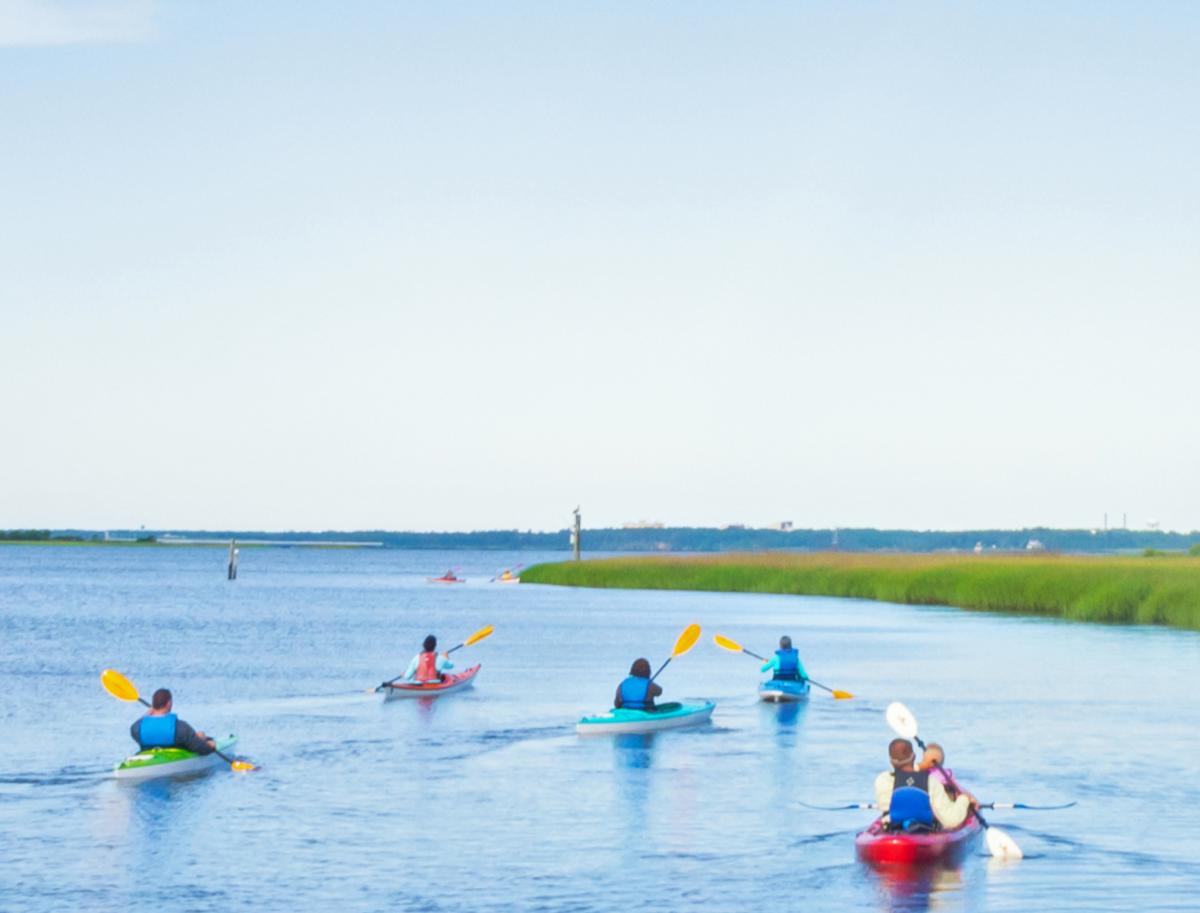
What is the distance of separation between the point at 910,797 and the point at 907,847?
55 cm

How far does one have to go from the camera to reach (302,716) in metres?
35.1

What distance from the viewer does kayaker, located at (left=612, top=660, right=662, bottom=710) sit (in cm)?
3136

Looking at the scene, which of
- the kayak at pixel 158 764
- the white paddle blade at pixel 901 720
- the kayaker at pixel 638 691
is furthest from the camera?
the kayaker at pixel 638 691

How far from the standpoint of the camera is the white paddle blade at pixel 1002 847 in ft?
64.8

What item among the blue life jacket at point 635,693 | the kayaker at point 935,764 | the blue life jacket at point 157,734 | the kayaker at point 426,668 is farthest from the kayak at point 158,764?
the kayaker at point 426,668

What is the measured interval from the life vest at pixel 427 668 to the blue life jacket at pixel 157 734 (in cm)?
1346

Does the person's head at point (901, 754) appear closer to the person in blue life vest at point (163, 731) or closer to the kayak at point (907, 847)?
the kayak at point (907, 847)

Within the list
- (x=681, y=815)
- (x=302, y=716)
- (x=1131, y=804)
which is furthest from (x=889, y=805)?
(x=302, y=716)

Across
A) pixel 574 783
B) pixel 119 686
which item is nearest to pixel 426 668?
pixel 119 686

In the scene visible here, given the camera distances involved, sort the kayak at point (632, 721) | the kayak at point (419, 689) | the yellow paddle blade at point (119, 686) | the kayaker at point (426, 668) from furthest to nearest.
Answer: the kayaker at point (426, 668) < the kayak at point (419, 689) < the kayak at point (632, 721) < the yellow paddle blade at point (119, 686)

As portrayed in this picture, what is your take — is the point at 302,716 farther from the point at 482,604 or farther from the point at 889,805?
the point at 482,604

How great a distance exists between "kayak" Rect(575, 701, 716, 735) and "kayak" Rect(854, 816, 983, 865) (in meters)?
11.8

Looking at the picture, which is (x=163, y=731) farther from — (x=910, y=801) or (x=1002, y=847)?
(x=1002, y=847)

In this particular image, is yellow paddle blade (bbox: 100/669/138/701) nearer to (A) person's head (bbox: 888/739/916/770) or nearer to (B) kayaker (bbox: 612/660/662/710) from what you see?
(B) kayaker (bbox: 612/660/662/710)
